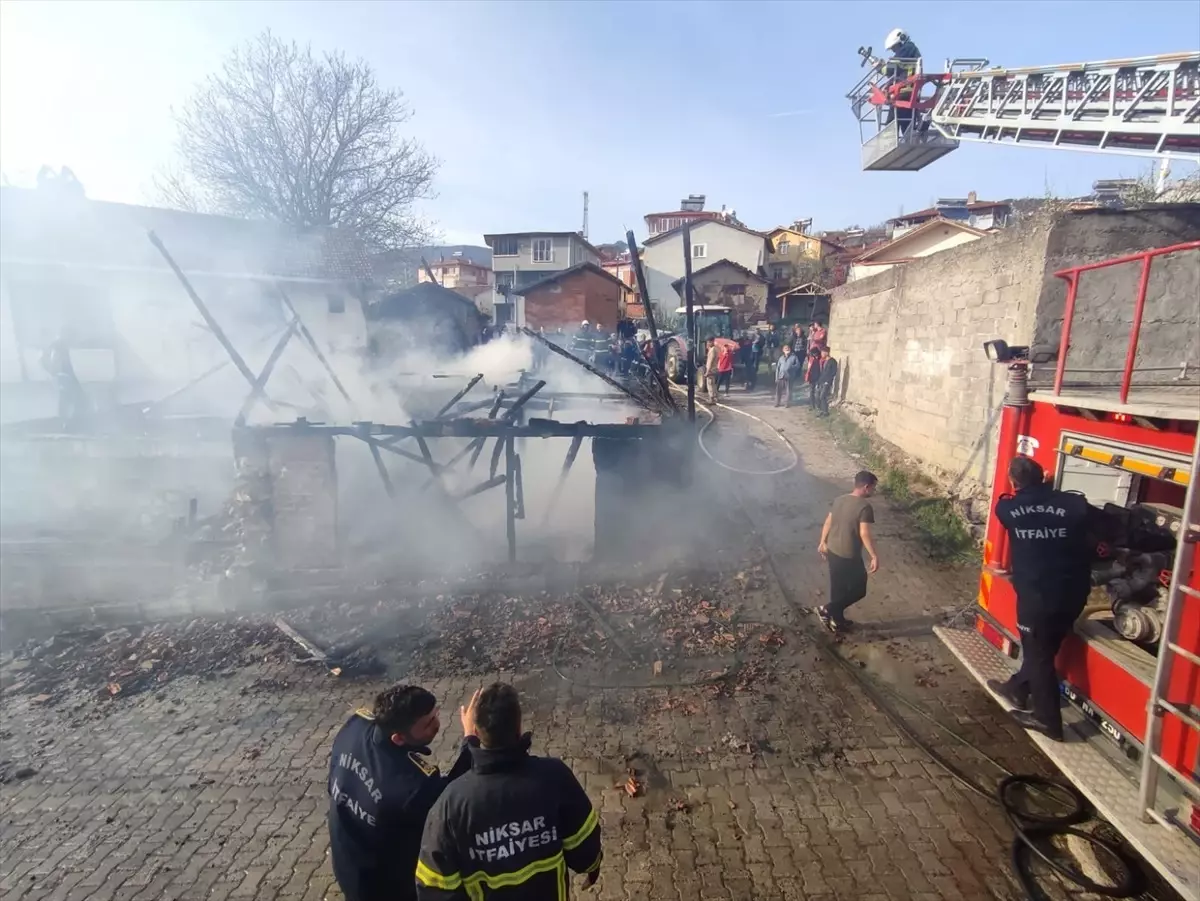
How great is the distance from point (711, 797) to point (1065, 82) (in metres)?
13.1

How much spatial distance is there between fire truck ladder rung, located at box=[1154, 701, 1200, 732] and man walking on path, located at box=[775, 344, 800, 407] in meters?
14.5

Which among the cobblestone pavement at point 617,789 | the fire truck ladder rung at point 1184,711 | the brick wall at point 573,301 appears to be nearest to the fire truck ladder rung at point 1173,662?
the fire truck ladder rung at point 1184,711

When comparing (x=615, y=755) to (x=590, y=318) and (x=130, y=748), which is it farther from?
(x=590, y=318)

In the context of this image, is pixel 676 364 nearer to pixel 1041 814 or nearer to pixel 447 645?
pixel 447 645

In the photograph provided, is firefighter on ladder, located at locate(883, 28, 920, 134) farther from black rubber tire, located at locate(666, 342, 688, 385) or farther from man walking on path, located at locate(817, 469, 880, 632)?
man walking on path, located at locate(817, 469, 880, 632)

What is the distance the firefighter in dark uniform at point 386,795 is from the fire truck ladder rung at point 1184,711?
322 cm

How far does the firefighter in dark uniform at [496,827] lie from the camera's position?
2.13m

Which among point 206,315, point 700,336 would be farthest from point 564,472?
point 700,336

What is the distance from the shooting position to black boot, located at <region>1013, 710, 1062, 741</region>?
3873 mm

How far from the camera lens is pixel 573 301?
35.4 metres

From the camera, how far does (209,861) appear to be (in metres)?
3.67

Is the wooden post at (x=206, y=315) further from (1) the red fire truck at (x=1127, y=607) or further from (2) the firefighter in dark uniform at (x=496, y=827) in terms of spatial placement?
(1) the red fire truck at (x=1127, y=607)

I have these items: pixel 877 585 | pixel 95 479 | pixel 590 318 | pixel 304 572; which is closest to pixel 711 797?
pixel 877 585

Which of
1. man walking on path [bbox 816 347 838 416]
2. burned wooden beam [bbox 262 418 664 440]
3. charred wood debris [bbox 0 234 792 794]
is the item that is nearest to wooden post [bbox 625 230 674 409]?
charred wood debris [bbox 0 234 792 794]
